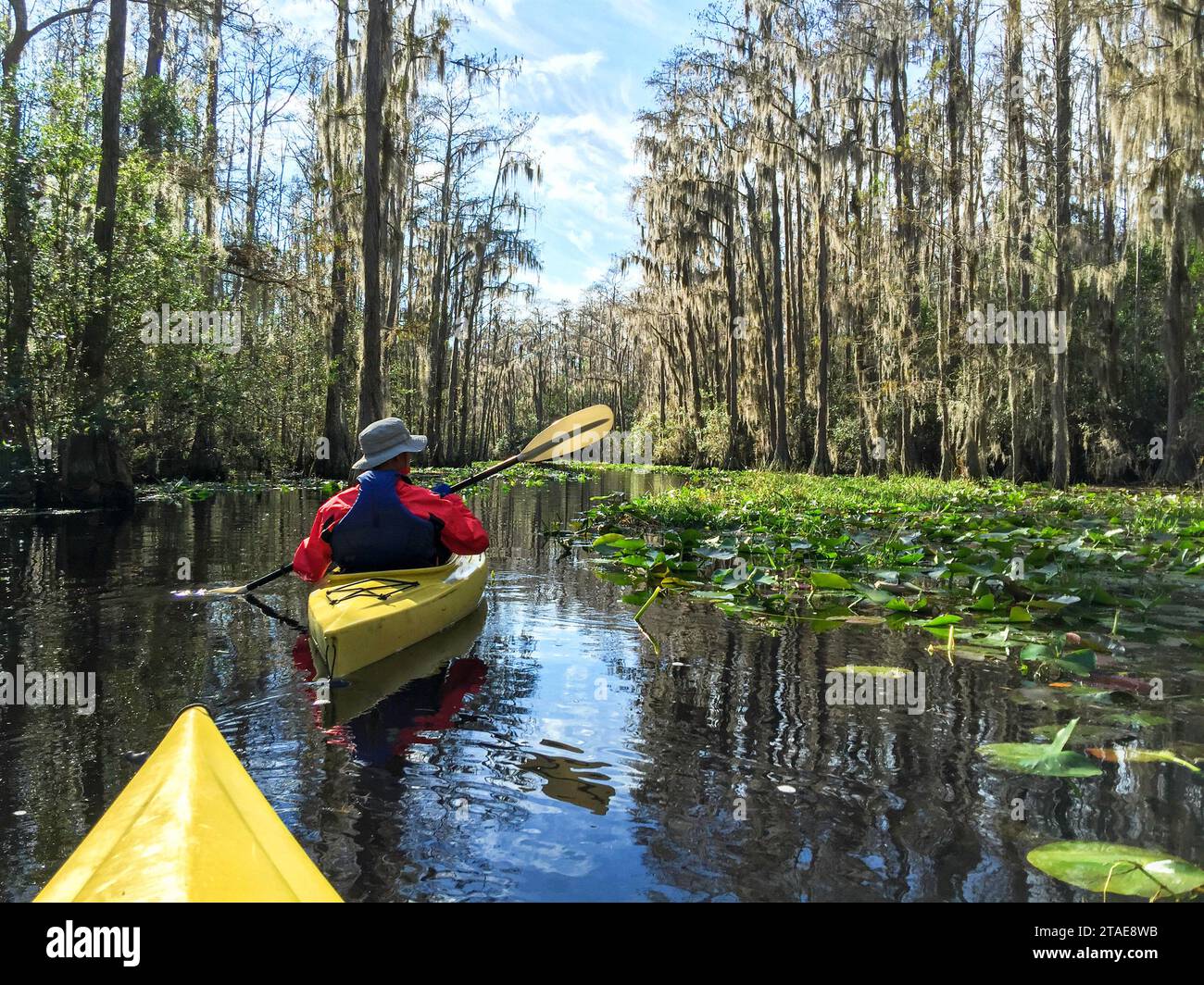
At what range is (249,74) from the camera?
Result: 26859 mm

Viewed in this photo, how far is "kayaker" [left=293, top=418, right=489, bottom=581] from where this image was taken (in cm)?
557

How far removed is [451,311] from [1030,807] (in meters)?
35.4

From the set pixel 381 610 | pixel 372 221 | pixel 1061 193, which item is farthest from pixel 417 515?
pixel 1061 193

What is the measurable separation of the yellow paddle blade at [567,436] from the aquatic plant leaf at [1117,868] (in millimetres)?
6001

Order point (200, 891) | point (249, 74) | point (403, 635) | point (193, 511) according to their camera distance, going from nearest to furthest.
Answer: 1. point (200, 891)
2. point (403, 635)
3. point (193, 511)
4. point (249, 74)

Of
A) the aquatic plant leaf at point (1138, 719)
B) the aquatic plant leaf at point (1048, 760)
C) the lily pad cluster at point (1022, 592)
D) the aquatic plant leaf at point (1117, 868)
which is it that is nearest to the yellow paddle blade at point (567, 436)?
the lily pad cluster at point (1022, 592)

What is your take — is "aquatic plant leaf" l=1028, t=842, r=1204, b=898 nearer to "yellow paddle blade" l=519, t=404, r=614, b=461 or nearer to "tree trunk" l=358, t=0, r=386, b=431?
"yellow paddle blade" l=519, t=404, r=614, b=461

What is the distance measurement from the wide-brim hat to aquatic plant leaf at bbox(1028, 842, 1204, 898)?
4.22 metres

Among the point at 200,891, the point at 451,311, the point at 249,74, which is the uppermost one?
the point at 249,74

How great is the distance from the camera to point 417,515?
568 cm

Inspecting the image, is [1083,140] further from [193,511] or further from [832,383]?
[193,511]

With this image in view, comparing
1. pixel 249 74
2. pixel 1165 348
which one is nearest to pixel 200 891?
pixel 1165 348

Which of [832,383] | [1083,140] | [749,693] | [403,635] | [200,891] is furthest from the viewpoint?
[832,383]
